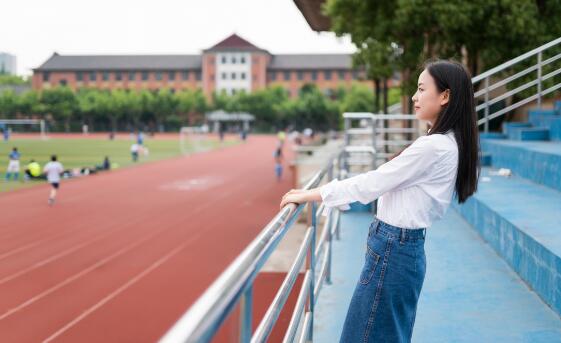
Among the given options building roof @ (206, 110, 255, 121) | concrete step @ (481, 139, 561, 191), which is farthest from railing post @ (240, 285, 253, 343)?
building roof @ (206, 110, 255, 121)

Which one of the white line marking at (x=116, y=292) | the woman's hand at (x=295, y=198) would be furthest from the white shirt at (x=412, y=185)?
the white line marking at (x=116, y=292)

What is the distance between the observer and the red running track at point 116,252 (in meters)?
9.16

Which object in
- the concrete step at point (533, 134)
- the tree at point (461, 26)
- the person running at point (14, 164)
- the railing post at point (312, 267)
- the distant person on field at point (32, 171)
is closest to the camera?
the railing post at point (312, 267)

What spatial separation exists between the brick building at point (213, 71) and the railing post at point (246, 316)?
93890mm

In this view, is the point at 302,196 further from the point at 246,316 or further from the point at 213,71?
the point at 213,71

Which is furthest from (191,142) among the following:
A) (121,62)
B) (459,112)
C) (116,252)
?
(459,112)

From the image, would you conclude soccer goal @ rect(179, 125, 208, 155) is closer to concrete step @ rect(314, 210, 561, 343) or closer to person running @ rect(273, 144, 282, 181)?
→ person running @ rect(273, 144, 282, 181)

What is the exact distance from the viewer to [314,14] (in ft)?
76.0

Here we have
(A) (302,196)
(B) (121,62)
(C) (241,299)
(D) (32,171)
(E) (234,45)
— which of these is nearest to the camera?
(C) (241,299)

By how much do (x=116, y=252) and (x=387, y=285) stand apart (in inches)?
467

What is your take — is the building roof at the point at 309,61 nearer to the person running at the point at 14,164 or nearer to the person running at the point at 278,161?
the person running at the point at 278,161

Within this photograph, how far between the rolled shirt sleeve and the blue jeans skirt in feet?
0.57

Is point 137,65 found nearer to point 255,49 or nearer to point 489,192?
point 255,49

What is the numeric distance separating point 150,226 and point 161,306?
7.11 meters
